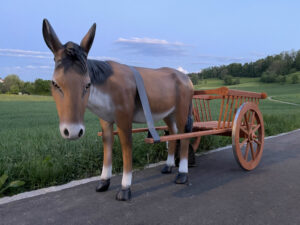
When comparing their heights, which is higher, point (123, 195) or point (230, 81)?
point (230, 81)

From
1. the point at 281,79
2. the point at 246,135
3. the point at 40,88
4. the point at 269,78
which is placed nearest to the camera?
the point at 246,135

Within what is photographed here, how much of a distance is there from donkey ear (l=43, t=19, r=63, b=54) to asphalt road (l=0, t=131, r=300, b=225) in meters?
1.52

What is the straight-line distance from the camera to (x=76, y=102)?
7.30 ft

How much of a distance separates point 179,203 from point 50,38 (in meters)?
2.02

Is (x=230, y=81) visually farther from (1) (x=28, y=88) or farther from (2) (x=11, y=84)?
(2) (x=11, y=84)

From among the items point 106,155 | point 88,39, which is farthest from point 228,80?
point 88,39

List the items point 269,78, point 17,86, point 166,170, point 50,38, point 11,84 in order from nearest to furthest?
1. point 50,38
2. point 166,170
3. point 269,78
4. point 17,86
5. point 11,84

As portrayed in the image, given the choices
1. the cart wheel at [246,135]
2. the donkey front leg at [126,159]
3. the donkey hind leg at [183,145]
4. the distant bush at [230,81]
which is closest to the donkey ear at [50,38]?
the donkey front leg at [126,159]

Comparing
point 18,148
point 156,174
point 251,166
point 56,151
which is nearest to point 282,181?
point 251,166

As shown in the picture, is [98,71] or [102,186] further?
[102,186]

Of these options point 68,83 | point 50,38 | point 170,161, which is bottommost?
point 170,161

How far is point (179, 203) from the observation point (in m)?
2.84

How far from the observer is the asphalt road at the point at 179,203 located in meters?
2.47

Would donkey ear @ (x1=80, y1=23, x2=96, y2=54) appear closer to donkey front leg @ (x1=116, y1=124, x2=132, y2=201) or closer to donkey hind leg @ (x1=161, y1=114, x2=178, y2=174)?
donkey front leg @ (x1=116, y1=124, x2=132, y2=201)
